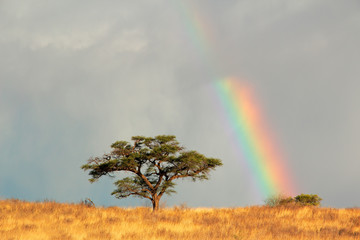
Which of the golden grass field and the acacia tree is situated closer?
→ the golden grass field

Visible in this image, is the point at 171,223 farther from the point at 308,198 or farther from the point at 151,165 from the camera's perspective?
the point at 308,198

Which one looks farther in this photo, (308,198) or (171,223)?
(308,198)

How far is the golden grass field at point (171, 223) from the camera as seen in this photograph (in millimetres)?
18769

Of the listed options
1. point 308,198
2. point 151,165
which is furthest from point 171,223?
point 308,198

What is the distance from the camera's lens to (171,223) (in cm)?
2284

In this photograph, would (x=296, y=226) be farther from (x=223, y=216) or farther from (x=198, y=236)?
(x=198, y=236)

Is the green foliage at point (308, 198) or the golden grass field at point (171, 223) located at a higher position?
the green foliage at point (308, 198)

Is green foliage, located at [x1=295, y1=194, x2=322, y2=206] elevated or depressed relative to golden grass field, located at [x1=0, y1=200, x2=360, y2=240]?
elevated

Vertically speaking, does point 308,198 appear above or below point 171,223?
above

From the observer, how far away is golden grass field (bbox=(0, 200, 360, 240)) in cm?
1877

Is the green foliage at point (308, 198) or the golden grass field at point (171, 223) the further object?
the green foliage at point (308, 198)

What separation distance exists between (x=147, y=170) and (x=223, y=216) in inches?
718

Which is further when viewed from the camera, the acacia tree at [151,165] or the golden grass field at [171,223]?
the acacia tree at [151,165]

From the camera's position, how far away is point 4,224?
20281mm
